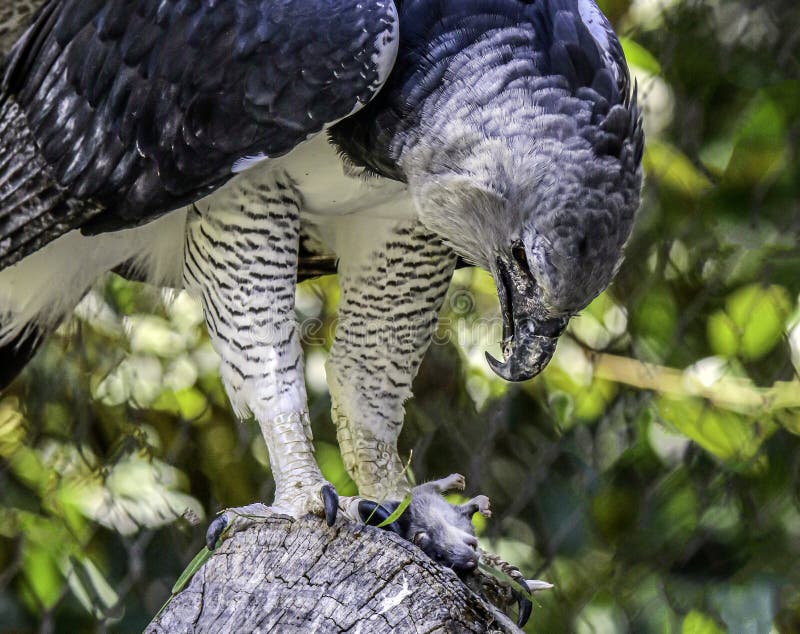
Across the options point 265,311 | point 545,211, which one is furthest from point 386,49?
point 265,311

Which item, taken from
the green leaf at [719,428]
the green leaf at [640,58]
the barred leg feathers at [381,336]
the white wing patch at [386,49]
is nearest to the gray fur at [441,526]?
the barred leg feathers at [381,336]

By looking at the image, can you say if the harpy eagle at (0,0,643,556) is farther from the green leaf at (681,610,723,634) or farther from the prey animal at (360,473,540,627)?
the green leaf at (681,610,723,634)

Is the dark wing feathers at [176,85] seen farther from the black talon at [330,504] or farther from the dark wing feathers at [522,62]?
the black talon at [330,504]

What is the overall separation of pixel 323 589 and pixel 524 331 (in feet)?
1.19

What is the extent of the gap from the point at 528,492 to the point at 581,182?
1020 millimetres

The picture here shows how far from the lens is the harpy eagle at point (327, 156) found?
1243mm

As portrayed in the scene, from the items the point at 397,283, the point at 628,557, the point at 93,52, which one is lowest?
the point at 628,557

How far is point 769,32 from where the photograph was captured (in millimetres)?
2088

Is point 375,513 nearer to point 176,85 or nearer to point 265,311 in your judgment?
point 265,311

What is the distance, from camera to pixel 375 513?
1.29 m

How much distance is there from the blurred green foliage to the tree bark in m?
0.82

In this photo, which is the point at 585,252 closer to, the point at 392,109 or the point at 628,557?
the point at 392,109

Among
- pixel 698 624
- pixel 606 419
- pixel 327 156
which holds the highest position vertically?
pixel 327 156

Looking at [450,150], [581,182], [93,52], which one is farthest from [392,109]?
[93,52]
